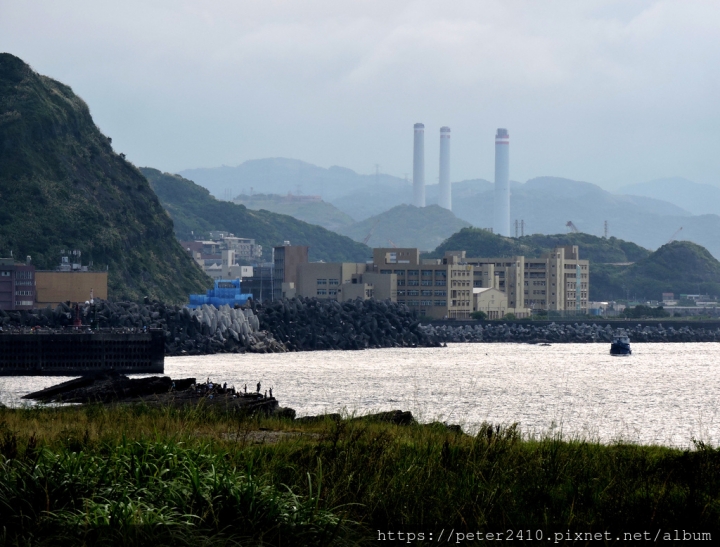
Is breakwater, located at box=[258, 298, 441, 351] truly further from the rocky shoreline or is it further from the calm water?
the calm water

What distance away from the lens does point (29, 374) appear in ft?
366

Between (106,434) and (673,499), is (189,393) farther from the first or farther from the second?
(673,499)

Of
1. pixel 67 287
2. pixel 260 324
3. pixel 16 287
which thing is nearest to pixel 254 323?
pixel 260 324

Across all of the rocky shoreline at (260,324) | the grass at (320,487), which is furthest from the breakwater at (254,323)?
the grass at (320,487)

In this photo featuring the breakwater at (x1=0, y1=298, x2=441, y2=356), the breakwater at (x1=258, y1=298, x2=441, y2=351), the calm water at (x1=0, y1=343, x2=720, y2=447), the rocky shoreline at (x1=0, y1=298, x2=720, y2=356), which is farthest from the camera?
the breakwater at (x1=258, y1=298, x2=441, y2=351)

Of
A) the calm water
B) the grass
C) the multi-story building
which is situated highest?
the multi-story building

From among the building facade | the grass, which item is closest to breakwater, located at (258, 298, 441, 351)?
the building facade

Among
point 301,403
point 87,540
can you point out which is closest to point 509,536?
point 87,540

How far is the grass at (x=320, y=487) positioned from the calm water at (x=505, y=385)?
43.1 ft

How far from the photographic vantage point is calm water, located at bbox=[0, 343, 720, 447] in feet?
198

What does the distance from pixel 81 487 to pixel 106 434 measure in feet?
16.2

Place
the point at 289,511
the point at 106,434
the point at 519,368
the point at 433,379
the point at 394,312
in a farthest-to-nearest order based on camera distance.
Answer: the point at 394,312, the point at 519,368, the point at 433,379, the point at 106,434, the point at 289,511

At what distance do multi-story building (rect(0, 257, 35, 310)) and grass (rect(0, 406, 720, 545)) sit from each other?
150 m

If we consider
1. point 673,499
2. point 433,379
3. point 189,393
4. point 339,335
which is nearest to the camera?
point 673,499
